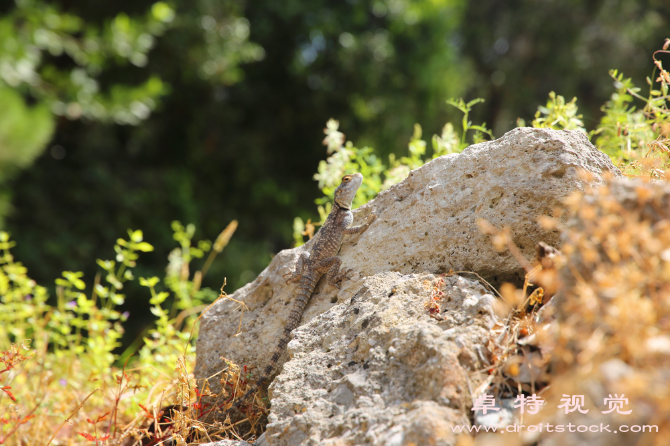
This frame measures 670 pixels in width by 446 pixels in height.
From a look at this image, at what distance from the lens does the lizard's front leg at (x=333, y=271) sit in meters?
3.26

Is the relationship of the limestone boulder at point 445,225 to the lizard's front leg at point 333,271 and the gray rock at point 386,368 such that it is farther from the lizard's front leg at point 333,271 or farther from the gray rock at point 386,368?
the gray rock at point 386,368

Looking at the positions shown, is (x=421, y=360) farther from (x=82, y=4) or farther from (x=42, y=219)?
(x=82, y=4)

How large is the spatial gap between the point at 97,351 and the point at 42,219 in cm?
636

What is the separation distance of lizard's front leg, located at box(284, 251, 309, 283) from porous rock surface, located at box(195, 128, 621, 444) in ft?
0.17

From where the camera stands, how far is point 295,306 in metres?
3.30

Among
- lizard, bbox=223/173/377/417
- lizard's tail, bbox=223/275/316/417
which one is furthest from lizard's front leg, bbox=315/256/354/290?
lizard's tail, bbox=223/275/316/417

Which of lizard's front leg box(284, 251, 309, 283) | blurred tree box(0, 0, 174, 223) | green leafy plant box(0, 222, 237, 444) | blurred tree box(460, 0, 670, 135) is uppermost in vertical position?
blurred tree box(460, 0, 670, 135)

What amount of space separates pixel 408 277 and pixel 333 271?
0.77 meters

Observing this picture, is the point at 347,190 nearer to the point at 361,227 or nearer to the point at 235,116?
the point at 361,227

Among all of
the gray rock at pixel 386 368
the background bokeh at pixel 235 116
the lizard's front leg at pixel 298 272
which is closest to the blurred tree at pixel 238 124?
the background bokeh at pixel 235 116

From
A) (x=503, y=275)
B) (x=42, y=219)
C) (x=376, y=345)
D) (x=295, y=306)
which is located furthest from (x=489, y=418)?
(x=42, y=219)

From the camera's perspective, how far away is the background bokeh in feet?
29.5

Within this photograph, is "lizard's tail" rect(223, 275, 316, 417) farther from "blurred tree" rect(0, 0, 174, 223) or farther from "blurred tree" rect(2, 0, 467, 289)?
"blurred tree" rect(2, 0, 467, 289)

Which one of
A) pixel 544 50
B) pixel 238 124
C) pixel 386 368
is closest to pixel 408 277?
pixel 386 368
